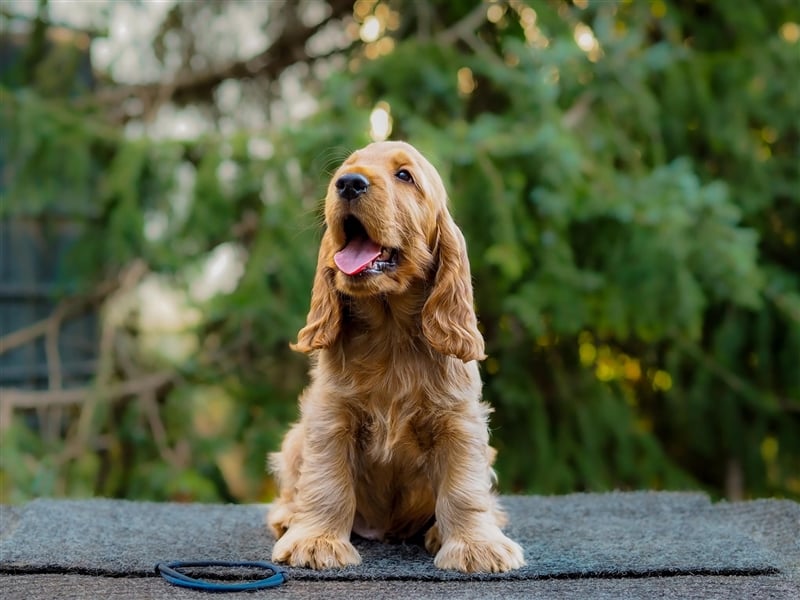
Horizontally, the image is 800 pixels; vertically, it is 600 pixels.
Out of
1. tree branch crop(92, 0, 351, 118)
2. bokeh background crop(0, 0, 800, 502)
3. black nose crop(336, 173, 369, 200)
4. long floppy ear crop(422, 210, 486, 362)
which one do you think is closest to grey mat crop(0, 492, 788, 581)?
long floppy ear crop(422, 210, 486, 362)

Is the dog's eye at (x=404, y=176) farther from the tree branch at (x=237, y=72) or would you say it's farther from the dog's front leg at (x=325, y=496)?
the tree branch at (x=237, y=72)

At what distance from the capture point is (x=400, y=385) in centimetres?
262

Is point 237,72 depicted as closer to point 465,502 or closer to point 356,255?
point 356,255

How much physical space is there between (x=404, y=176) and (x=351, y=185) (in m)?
0.23

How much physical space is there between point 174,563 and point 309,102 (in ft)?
12.4

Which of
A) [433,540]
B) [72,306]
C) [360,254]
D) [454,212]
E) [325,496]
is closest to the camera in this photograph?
[360,254]

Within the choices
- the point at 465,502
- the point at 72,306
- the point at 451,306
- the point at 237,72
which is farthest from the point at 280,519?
the point at 237,72

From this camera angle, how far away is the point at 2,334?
19.6 ft

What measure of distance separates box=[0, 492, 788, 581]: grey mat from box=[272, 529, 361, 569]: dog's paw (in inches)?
1.5

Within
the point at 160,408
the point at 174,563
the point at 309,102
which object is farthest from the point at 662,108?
the point at 174,563

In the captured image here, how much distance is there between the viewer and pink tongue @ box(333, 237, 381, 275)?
248cm

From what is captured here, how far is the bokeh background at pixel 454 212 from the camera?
15.1 ft

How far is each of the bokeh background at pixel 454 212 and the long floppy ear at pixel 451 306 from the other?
1.56 m

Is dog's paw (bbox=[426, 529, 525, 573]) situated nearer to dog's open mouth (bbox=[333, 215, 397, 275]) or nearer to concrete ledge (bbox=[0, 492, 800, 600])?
concrete ledge (bbox=[0, 492, 800, 600])
